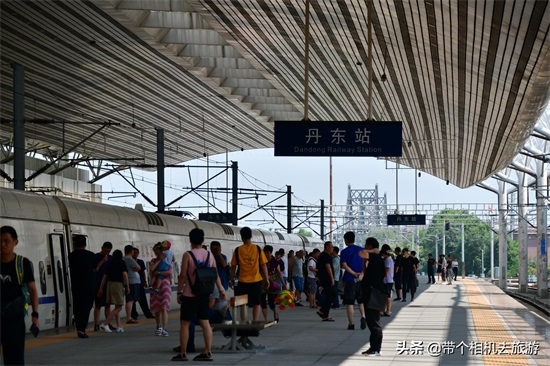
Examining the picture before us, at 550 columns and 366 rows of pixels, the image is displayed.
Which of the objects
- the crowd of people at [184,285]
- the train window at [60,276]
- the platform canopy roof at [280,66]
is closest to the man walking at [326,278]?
the crowd of people at [184,285]

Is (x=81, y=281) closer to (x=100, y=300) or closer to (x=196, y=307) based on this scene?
(x=100, y=300)

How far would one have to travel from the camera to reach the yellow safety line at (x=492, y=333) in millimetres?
13195

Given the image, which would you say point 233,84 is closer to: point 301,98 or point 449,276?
point 301,98

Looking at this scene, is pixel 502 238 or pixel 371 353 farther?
pixel 502 238

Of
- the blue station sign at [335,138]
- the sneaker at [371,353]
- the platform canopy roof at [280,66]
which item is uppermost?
the platform canopy roof at [280,66]

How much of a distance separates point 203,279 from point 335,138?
25.6 ft

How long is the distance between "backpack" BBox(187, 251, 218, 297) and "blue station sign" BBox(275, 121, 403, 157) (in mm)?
7252

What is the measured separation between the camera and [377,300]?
1396cm

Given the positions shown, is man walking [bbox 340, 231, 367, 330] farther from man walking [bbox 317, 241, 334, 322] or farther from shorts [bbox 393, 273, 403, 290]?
shorts [bbox 393, 273, 403, 290]

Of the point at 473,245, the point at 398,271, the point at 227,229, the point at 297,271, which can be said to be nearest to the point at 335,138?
the point at 297,271

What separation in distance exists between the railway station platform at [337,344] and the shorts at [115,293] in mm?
560

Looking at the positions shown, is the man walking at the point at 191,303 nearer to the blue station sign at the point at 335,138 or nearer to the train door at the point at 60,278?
the train door at the point at 60,278

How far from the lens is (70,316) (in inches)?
709

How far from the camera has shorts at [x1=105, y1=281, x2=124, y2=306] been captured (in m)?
17.7
